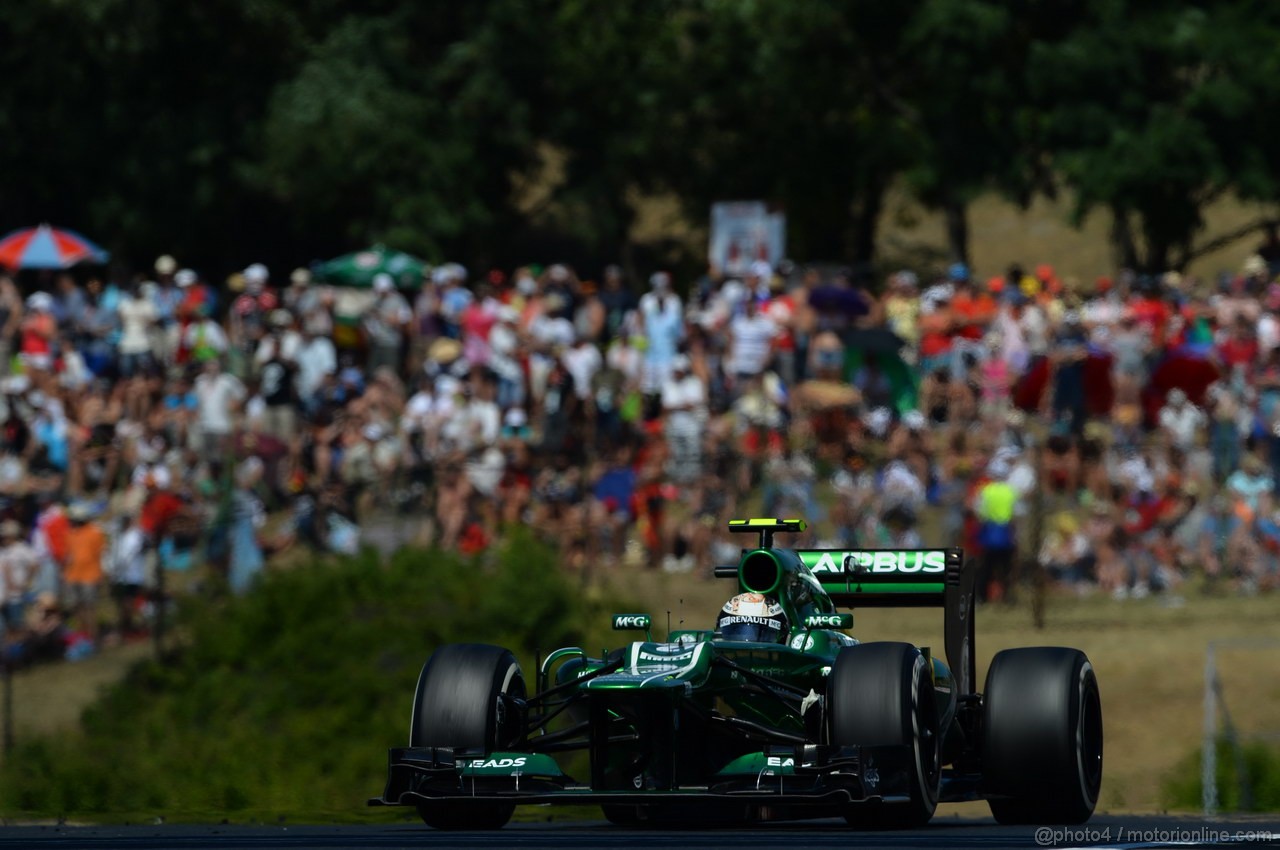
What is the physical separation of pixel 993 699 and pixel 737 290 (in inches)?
570

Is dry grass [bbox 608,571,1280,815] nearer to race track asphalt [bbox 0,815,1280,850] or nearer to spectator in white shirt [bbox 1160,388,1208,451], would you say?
spectator in white shirt [bbox 1160,388,1208,451]

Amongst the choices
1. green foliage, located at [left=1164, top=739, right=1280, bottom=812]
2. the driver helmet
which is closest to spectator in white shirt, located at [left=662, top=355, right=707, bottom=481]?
green foliage, located at [left=1164, top=739, right=1280, bottom=812]

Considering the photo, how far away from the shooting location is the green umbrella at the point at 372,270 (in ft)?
98.0

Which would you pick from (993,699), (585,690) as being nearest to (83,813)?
(585,690)

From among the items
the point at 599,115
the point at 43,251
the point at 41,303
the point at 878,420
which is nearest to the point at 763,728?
the point at 878,420

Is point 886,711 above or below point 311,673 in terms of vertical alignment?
above

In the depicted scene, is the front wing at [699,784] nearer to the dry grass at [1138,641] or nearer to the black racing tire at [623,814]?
the black racing tire at [623,814]

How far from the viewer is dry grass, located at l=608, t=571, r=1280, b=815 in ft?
67.5

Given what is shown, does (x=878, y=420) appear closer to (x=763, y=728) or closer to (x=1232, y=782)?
(x=1232, y=782)

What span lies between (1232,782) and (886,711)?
334 inches

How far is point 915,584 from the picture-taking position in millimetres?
13297

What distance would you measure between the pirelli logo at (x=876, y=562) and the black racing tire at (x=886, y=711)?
2.35 meters

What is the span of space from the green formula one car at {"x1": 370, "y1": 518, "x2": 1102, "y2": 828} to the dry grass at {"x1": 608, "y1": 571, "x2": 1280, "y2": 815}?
28.3ft

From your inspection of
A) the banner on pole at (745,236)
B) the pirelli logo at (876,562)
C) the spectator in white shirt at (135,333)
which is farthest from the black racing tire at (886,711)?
the banner on pole at (745,236)
